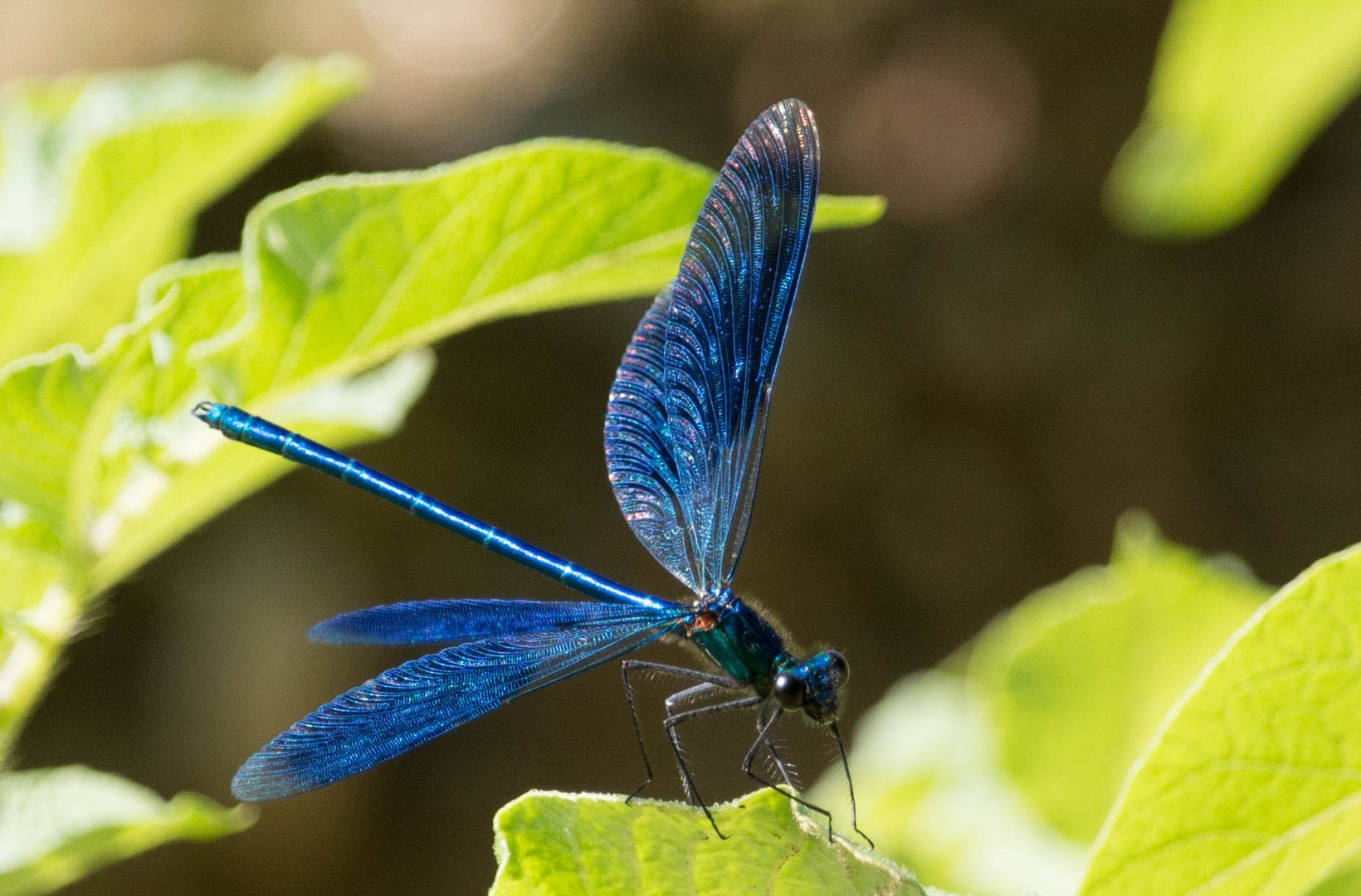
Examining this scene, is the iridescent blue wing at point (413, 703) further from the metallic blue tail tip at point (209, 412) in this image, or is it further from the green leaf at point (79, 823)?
the metallic blue tail tip at point (209, 412)

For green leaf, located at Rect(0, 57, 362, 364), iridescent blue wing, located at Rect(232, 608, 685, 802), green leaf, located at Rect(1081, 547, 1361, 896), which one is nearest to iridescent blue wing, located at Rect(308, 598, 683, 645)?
iridescent blue wing, located at Rect(232, 608, 685, 802)

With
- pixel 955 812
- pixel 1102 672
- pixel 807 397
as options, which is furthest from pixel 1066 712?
pixel 807 397

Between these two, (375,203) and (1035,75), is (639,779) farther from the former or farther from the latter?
(375,203)

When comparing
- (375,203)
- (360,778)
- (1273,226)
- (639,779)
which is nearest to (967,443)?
(1273,226)

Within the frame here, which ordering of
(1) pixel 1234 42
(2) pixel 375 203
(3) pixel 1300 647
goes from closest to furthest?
(3) pixel 1300 647
(2) pixel 375 203
(1) pixel 1234 42

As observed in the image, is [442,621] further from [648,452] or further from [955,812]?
[955,812]

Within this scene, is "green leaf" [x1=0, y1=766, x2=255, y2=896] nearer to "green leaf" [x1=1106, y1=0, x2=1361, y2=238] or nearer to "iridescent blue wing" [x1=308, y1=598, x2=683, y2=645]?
"iridescent blue wing" [x1=308, y1=598, x2=683, y2=645]

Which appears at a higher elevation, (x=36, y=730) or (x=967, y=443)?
(x=36, y=730)
